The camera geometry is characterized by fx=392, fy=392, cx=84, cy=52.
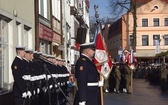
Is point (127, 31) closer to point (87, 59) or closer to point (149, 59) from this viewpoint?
point (149, 59)

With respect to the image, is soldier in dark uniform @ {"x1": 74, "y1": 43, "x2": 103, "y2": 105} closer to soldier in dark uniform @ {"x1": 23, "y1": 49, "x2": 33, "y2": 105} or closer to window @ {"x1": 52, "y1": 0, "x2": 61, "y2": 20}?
soldier in dark uniform @ {"x1": 23, "y1": 49, "x2": 33, "y2": 105}

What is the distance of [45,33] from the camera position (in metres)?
21.8

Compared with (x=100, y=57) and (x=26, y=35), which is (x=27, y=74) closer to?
(x=100, y=57)

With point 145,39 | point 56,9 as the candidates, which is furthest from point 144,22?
point 56,9

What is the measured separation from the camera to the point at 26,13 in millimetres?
16672

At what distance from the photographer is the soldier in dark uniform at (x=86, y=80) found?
25.4ft

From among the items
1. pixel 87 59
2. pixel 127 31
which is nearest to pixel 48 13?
pixel 87 59

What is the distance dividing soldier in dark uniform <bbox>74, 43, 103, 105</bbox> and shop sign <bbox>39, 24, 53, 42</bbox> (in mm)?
11850

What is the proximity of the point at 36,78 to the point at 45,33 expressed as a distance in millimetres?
10697

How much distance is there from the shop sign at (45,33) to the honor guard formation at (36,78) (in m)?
5.12

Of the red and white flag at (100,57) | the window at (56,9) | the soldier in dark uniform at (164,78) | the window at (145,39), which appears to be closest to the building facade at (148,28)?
the window at (145,39)

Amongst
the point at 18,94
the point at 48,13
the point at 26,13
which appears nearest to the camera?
the point at 18,94

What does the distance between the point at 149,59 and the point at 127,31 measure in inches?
239

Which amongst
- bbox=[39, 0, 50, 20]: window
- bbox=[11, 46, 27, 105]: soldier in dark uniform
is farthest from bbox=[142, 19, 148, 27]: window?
bbox=[11, 46, 27, 105]: soldier in dark uniform
